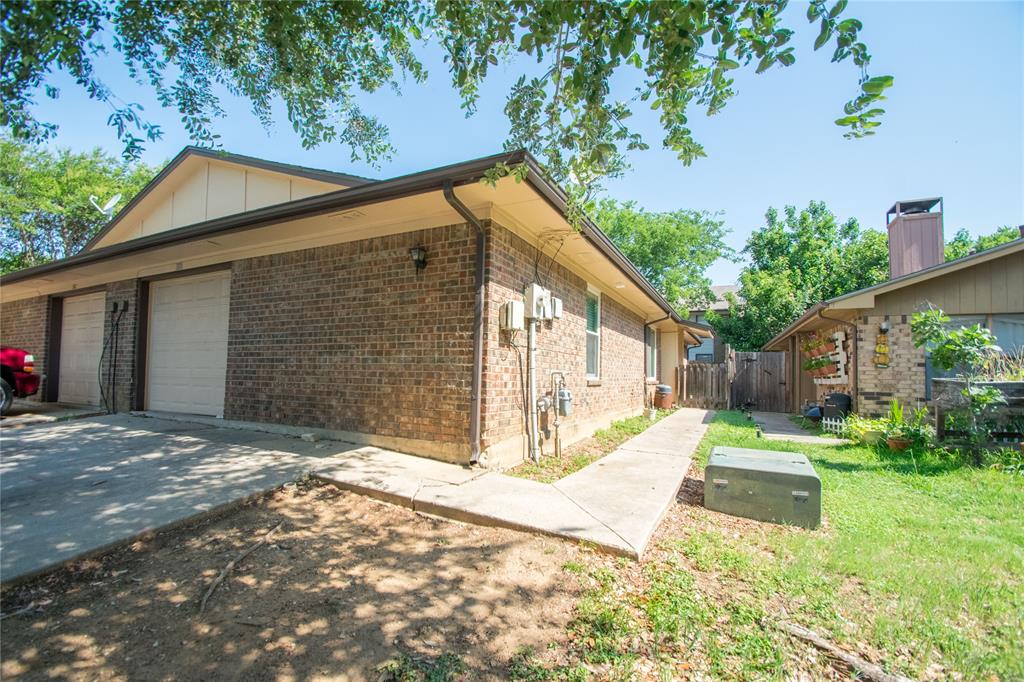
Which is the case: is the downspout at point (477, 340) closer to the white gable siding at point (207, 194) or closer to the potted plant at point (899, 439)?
the white gable siding at point (207, 194)

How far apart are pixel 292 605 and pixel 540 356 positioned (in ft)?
13.4

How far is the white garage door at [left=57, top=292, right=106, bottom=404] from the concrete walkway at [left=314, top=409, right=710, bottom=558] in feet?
24.1

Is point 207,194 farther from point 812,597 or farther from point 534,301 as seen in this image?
point 812,597

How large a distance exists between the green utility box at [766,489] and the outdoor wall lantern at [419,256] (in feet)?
11.9

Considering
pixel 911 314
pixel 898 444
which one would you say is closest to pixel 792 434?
pixel 898 444

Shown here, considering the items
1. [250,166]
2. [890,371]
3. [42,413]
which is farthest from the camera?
[890,371]

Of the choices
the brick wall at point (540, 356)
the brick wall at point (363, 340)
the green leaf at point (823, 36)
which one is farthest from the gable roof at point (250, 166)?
the green leaf at point (823, 36)

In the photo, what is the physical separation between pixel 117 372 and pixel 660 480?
9182 mm

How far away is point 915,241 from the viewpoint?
11.5 metres

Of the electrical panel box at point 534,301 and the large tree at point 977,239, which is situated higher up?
the large tree at point 977,239

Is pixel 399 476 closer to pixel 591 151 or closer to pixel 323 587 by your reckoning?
pixel 323 587

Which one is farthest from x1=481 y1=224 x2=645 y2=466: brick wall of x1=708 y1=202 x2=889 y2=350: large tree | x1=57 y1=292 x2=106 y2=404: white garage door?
x1=708 y1=202 x2=889 y2=350: large tree

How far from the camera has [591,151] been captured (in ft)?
9.45

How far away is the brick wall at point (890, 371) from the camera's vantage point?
863 cm
